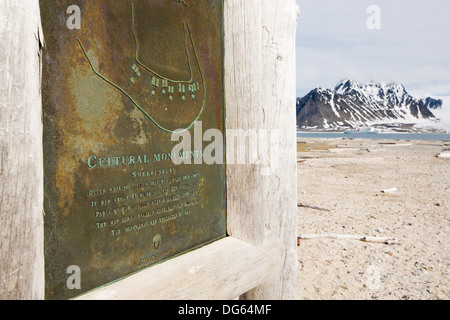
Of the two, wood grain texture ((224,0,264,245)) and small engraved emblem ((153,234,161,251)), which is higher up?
wood grain texture ((224,0,264,245))

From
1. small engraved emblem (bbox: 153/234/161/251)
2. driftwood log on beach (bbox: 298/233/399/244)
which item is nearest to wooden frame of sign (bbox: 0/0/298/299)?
small engraved emblem (bbox: 153/234/161/251)

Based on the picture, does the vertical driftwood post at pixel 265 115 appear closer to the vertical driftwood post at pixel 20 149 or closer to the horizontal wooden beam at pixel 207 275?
the horizontal wooden beam at pixel 207 275

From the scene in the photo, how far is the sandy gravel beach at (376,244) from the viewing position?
4016mm

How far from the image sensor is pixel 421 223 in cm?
627

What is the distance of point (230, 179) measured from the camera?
231 cm

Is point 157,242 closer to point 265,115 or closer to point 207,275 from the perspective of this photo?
point 207,275

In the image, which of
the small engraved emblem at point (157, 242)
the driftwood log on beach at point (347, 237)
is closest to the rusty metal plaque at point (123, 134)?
the small engraved emblem at point (157, 242)

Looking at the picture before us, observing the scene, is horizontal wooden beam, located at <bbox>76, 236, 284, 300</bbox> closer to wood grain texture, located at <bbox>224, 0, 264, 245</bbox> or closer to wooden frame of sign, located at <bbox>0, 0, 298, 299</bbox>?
wooden frame of sign, located at <bbox>0, 0, 298, 299</bbox>

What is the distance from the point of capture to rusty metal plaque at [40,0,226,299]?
1378 mm

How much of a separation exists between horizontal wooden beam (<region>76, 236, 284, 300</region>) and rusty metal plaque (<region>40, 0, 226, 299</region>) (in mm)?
57

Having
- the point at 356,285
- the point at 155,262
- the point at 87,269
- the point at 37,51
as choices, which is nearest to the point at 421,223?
the point at 356,285

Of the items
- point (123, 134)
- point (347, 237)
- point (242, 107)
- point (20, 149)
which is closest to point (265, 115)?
point (242, 107)

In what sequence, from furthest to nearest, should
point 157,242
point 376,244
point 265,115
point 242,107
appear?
point 376,244 → point 265,115 → point 242,107 → point 157,242

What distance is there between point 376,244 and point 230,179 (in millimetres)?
4070
